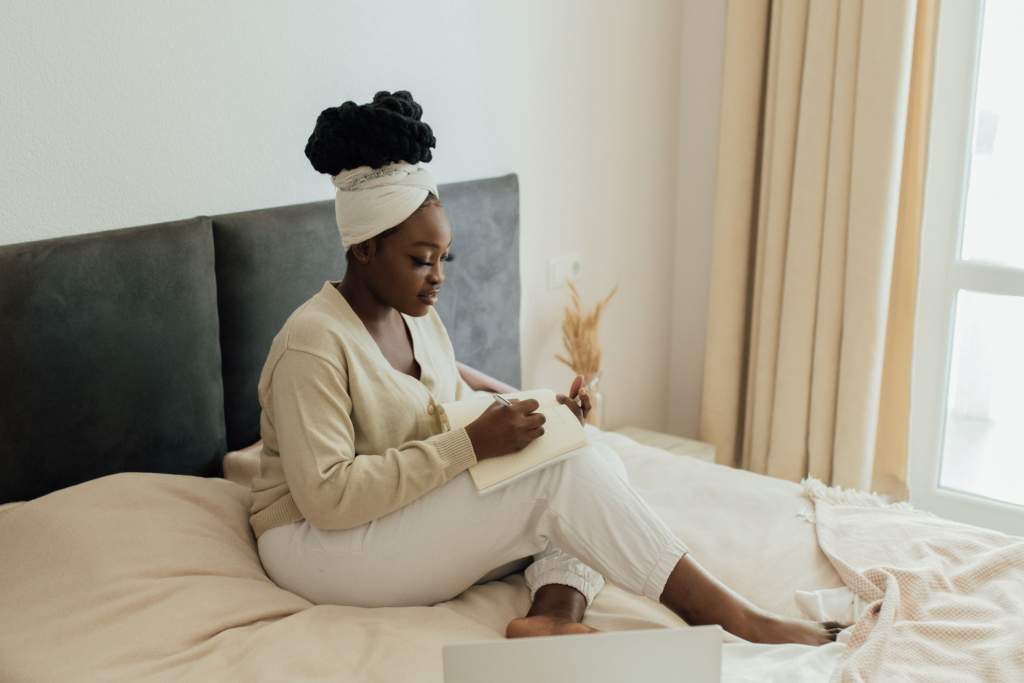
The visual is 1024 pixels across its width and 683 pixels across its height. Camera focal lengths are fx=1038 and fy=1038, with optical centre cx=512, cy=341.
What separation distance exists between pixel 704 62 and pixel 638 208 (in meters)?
0.48

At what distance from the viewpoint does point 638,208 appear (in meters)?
3.14

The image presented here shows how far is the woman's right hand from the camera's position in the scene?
1.62 m

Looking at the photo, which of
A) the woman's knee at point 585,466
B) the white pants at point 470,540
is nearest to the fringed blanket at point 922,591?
the white pants at point 470,540

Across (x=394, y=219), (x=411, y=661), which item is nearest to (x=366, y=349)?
(x=394, y=219)

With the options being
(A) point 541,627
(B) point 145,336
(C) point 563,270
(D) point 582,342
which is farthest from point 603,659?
(C) point 563,270

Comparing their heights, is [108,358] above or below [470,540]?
above

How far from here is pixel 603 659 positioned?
3.68 ft

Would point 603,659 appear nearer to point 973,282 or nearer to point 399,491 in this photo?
point 399,491

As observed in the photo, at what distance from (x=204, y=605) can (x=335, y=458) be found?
28 cm

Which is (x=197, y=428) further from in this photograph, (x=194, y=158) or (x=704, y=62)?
(x=704, y=62)

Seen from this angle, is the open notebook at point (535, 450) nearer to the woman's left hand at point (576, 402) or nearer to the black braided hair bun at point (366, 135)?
the woman's left hand at point (576, 402)

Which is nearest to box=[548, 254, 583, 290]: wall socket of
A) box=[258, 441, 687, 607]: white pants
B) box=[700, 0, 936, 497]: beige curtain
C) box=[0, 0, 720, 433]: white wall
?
box=[0, 0, 720, 433]: white wall

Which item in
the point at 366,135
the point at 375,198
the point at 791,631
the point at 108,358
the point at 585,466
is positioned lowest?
the point at 791,631

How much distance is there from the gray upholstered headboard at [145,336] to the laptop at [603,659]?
2.94 feet
